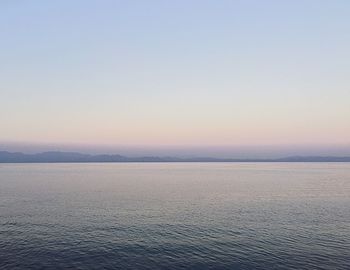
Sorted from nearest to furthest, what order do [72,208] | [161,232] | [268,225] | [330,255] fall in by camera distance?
1. [330,255]
2. [161,232]
3. [268,225]
4. [72,208]

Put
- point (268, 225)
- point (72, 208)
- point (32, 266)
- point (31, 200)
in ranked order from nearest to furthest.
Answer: point (32, 266), point (268, 225), point (72, 208), point (31, 200)

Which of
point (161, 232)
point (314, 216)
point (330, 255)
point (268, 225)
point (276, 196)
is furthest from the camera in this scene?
point (276, 196)

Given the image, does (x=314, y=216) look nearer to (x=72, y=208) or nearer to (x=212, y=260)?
(x=212, y=260)

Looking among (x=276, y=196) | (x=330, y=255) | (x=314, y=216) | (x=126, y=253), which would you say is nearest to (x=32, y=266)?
(x=126, y=253)

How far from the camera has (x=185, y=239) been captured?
5725 cm

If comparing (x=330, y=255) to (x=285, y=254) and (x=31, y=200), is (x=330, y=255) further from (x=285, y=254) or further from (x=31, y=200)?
(x=31, y=200)

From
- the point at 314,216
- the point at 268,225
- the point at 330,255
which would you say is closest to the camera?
the point at 330,255

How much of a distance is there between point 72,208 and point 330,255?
62.9 metres

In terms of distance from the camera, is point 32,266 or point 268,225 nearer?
point 32,266

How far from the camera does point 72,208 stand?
88.9 m

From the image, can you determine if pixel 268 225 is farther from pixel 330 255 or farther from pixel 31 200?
pixel 31 200

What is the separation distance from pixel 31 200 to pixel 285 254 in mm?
79975

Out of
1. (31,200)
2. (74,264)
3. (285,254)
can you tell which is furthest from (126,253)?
(31,200)

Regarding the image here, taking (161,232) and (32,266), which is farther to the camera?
(161,232)
